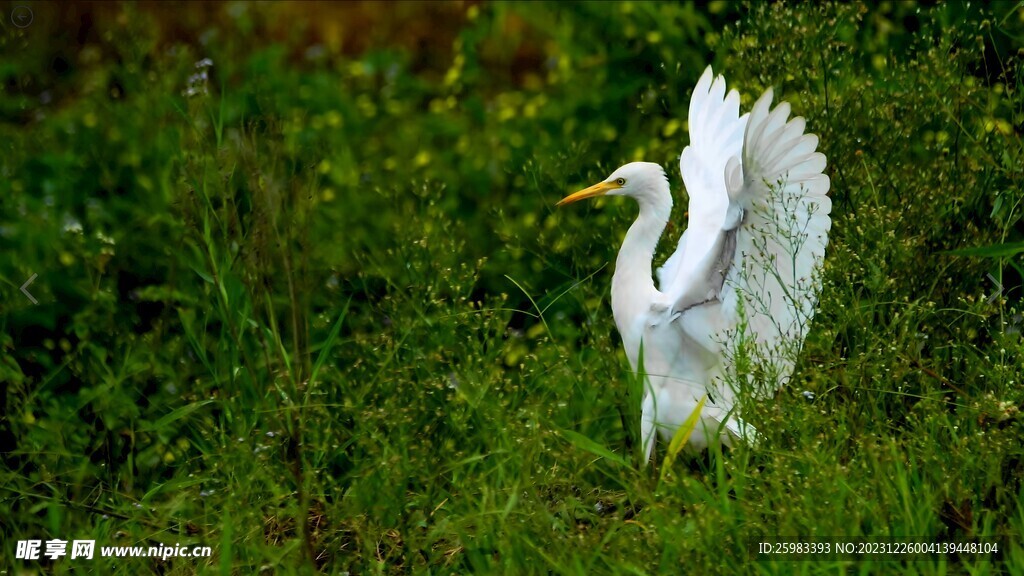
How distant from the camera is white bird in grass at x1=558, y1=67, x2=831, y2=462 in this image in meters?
3.27

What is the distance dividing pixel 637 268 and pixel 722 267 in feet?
1.24

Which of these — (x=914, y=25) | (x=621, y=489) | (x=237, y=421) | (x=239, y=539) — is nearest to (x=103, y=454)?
(x=237, y=421)

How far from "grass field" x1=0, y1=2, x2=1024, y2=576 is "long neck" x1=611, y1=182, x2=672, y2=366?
0.15 meters

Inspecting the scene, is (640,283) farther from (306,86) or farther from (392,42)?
(392,42)

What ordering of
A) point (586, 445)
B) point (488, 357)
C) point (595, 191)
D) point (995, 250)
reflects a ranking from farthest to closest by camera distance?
point (595, 191) → point (488, 357) → point (995, 250) → point (586, 445)

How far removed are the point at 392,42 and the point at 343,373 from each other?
12.9 ft

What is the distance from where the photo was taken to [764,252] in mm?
3324

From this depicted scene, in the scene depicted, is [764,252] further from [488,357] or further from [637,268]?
[488,357]

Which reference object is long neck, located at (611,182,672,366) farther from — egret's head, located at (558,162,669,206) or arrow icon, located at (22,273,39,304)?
arrow icon, located at (22,273,39,304)

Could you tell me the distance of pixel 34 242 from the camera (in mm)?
4555

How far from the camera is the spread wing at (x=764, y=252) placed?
324cm

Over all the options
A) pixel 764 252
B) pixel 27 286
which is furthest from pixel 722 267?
pixel 27 286

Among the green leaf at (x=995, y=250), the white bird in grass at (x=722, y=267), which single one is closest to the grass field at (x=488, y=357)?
the green leaf at (x=995, y=250)

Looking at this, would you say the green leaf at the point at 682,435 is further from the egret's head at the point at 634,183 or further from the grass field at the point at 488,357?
the egret's head at the point at 634,183
